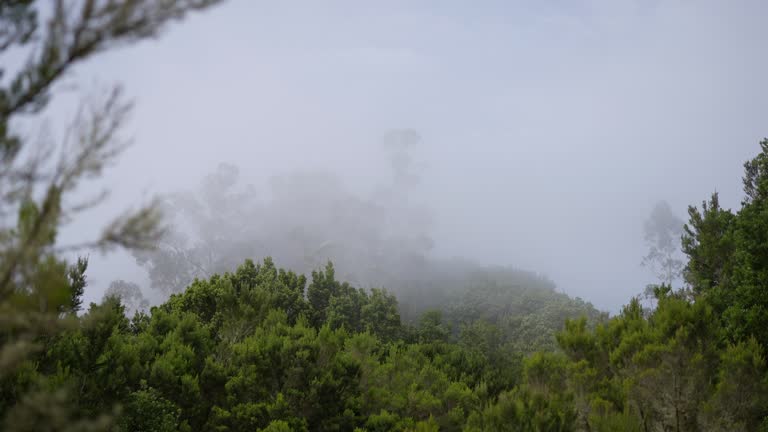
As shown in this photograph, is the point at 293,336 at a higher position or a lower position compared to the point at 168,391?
higher

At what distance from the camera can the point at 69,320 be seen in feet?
10.2

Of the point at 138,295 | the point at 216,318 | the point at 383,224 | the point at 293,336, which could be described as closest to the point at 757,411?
the point at 293,336

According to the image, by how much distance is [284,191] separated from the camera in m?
74.3

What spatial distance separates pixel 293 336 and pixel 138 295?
54.8 meters

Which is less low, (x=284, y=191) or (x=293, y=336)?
(x=284, y=191)

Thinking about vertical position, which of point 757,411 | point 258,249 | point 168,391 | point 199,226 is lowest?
point 757,411

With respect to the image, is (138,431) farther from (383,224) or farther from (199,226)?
(199,226)

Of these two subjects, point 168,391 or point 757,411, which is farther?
point 168,391

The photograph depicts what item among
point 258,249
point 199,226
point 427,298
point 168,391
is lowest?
point 168,391

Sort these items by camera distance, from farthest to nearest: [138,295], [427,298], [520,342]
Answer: [138,295], [427,298], [520,342]

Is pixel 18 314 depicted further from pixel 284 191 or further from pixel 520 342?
pixel 284 191

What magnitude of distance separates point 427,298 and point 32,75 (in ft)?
140

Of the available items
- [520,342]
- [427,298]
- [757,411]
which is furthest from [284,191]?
[757,411]

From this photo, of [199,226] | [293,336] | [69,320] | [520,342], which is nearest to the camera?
[69,320]
